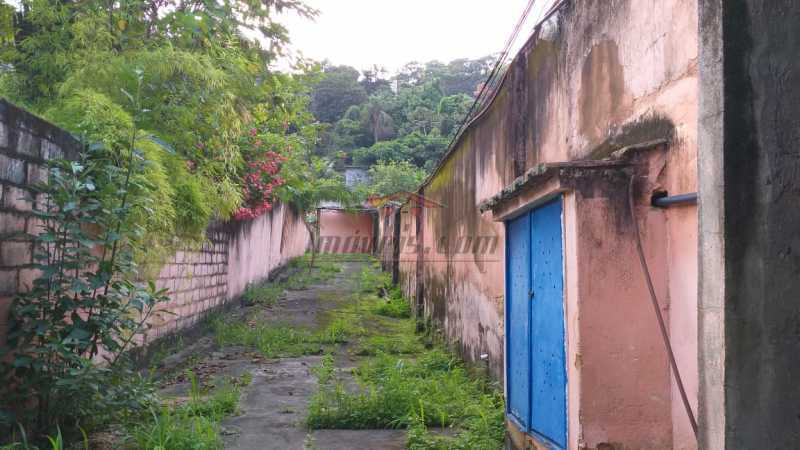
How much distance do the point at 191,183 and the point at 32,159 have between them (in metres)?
2.27

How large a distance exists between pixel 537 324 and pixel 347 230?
24807mm

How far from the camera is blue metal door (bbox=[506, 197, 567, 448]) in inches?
111

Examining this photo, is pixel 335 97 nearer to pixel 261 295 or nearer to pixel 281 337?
pixel 261 295

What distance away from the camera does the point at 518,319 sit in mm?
3592

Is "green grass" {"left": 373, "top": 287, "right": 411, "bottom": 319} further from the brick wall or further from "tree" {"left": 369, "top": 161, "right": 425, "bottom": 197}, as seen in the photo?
"tree" {"left": 369, "top": 161, "right": 425, "bottom": 197}

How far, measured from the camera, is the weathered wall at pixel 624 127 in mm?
2189

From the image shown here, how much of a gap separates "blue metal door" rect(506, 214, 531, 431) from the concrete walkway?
3.00 feet

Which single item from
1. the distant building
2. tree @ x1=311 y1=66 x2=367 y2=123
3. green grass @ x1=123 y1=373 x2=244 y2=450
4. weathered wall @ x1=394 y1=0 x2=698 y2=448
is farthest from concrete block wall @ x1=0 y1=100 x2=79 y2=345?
tree @ x1=311 y1=66 x2=367 y2=123

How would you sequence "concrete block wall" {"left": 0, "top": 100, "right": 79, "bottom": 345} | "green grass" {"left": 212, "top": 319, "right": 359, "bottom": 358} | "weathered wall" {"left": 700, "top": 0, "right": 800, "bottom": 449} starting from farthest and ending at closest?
"green grass" {"left": 212, "top": 319, "right": 359, "bottom": 358}, "concrete block wall" {"left": 0, "top": 100, "right": 79, "bottom": 345}, "weathered wall" {"left": 700, "top": 0, "right": 800, "bottom": 449}

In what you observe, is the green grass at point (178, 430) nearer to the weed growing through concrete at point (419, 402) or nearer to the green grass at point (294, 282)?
the weed growing through concrete at point (419, 402)

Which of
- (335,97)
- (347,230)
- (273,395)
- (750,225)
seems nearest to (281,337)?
(273,395)

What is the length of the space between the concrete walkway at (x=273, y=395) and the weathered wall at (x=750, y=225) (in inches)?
109

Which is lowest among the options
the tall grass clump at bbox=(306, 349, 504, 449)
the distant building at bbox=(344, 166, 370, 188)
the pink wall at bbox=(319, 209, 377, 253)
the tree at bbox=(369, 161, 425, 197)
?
the tall grass clump at bbox=(306, 349, 504, 449)

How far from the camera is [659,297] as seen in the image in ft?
7.74
